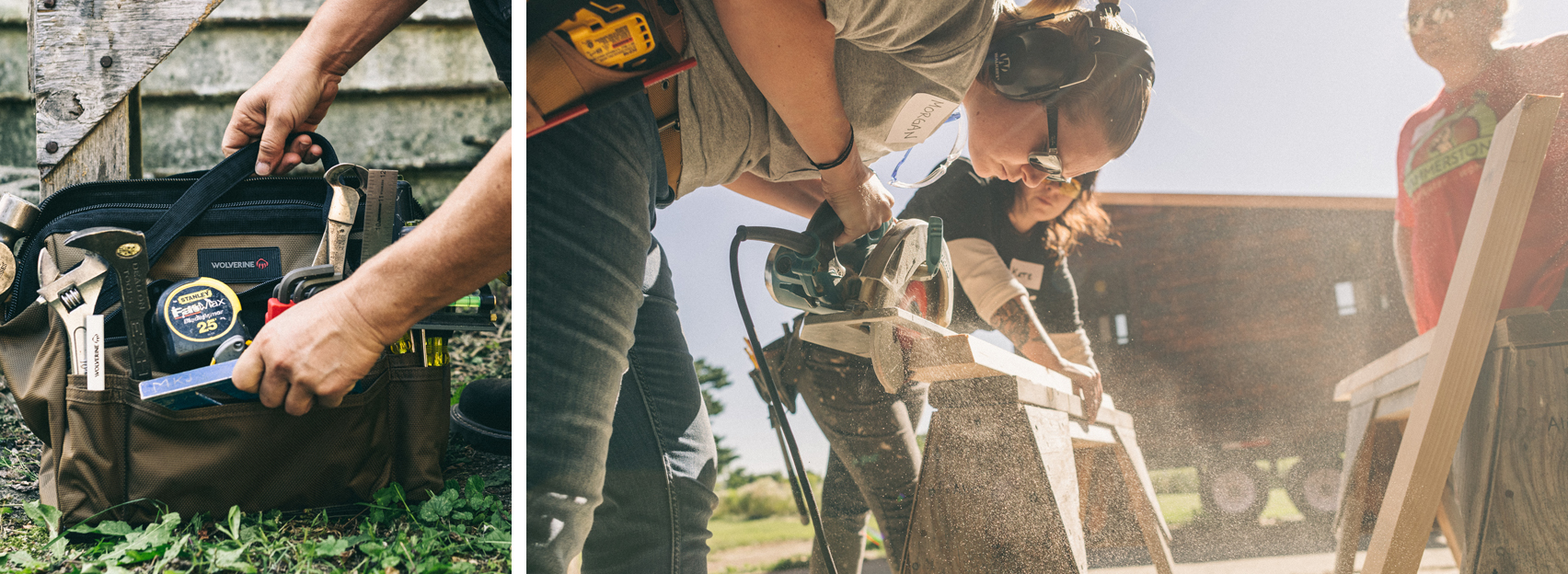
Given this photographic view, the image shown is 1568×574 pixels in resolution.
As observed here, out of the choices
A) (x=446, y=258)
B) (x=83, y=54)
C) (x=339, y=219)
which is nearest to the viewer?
(x=446, y=258)

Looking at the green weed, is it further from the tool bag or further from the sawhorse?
the sawhorse

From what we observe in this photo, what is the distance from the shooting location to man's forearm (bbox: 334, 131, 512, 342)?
0.74 m

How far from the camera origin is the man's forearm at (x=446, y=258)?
2.42 ft

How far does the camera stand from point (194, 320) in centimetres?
98

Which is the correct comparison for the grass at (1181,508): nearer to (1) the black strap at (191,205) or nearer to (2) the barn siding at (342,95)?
(1) the black strap at (191,205)

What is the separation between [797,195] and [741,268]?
10cm

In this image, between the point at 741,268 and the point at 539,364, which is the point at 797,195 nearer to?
the point at 741,268

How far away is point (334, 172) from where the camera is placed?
107 centimetres

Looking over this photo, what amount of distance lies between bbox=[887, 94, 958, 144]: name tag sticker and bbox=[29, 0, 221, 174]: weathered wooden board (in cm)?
161

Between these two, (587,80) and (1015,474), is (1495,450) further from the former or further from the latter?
(587,80)

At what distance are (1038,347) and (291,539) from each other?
1066 mm

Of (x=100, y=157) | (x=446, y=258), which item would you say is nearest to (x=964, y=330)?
(x=446, y=258)

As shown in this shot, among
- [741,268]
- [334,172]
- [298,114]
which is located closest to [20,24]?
[298,114]

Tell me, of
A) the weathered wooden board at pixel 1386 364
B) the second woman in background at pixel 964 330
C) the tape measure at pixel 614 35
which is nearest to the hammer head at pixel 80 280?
the tape measure at pixel 614 35
